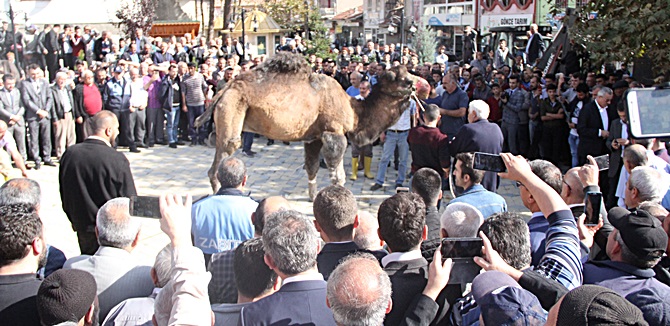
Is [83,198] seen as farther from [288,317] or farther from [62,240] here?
[288,317]

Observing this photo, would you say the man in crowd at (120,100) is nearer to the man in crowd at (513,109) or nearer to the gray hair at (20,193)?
the man in crowd at (513,109)

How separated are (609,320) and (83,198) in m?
4.92

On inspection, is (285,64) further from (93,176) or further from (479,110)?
(93,176)

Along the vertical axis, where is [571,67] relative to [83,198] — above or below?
above

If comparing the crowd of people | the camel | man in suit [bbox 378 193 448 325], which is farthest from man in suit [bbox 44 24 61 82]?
man in suit [bbox 378 193 448 325]

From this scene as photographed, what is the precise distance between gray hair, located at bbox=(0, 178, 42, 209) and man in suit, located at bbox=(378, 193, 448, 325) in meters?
2.80

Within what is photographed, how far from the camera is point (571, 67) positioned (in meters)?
13.4

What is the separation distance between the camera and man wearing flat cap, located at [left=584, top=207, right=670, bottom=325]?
3137 millimetres

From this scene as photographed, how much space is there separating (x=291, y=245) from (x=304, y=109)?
619cm

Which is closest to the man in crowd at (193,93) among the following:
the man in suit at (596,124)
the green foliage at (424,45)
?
the man in suit at (596,124)

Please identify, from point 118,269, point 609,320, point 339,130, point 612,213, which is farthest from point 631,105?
point 339,130

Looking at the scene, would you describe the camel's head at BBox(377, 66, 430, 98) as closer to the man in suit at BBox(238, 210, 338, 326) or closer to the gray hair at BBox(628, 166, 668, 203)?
the gray hair at BBox(628, 166, 668, 203)

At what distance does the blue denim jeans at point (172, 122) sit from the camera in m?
14.5

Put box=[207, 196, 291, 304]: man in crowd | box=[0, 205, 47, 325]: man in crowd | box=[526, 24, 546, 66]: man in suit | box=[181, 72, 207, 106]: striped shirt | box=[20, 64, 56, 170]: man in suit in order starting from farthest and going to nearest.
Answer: box=[526, 24, 546, 66]: man in suit < box=[181, 72, 207, 106]: striped shirt < box=[20, 64, 56, 170]: man in suit < box=[207, 196, 291, 304]: man in crowd < box=[0, 205, 47, 325]: man in crowd
